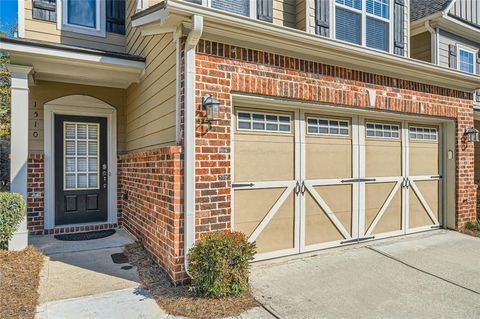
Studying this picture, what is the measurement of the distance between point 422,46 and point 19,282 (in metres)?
10.8

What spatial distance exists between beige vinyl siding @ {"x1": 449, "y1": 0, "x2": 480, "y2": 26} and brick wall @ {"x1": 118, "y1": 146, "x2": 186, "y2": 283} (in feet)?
31.0

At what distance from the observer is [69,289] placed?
363 cm

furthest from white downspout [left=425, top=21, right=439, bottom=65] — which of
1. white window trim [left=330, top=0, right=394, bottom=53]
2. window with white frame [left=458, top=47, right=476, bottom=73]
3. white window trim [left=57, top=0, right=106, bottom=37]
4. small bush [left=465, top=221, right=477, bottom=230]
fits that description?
white window trim [left=57, top=0, right=106, bottom=37]

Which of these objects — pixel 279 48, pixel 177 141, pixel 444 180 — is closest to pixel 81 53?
pixel 177 141

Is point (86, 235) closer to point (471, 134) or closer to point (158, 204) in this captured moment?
point (158, 204)

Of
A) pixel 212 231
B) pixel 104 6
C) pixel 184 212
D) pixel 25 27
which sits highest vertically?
pixel 104 6

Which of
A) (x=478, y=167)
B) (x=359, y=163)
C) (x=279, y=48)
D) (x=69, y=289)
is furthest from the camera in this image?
(x=478, y=167)

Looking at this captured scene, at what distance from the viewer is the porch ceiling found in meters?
4.66

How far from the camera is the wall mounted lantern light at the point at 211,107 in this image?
3.70 meters

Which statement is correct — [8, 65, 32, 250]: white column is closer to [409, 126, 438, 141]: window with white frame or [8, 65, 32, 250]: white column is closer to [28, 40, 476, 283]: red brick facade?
[28, 40, 476, 283]: red brick facade

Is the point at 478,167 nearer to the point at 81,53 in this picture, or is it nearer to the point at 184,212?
the point at 184,212

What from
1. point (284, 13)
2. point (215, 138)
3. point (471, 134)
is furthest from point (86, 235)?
point (471, 134)

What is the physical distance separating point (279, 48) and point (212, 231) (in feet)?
8.56

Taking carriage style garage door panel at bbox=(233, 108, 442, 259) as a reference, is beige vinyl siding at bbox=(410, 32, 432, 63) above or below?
above
